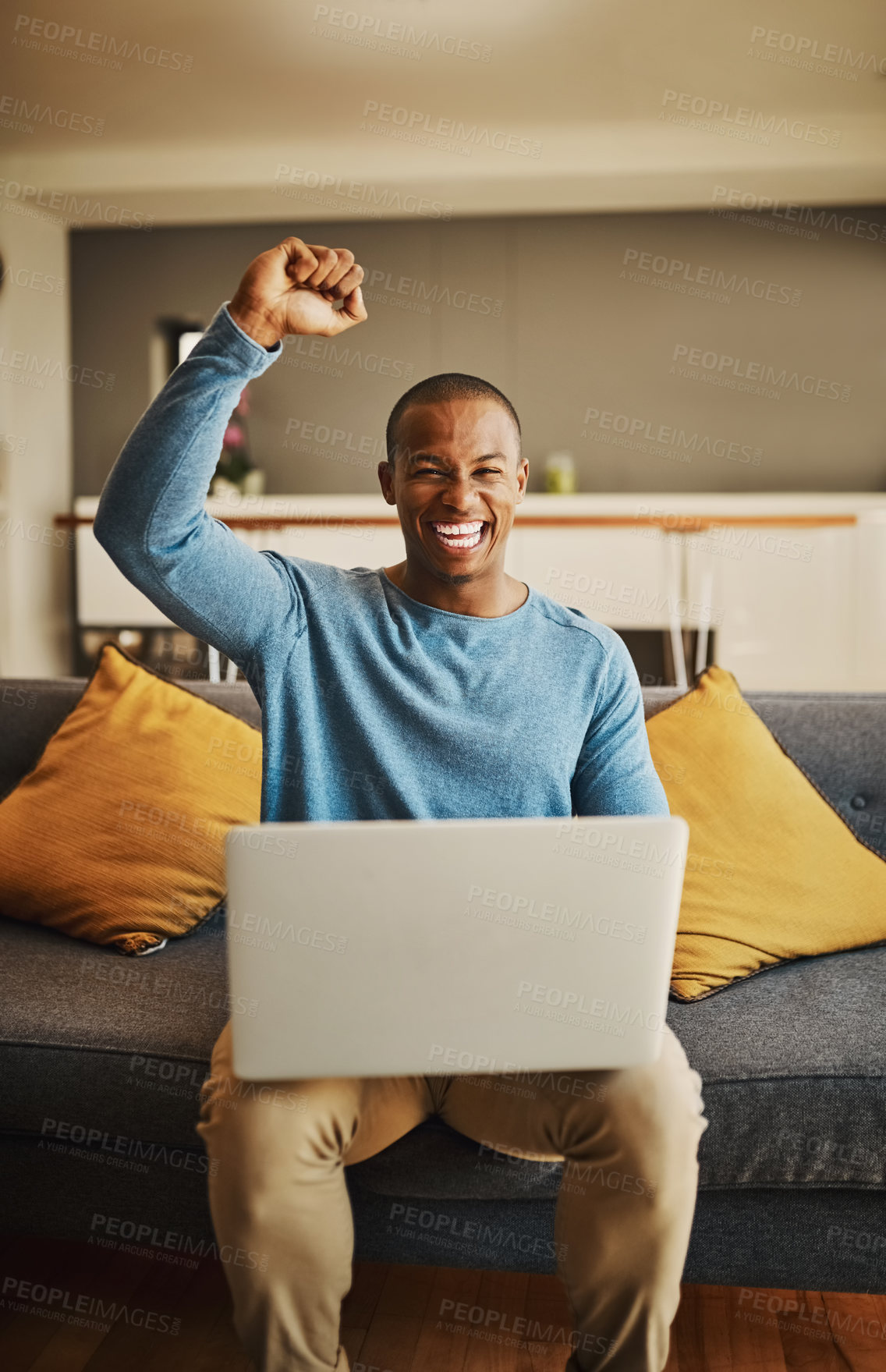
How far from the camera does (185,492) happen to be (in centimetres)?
114

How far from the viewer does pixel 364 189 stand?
5.46 meters

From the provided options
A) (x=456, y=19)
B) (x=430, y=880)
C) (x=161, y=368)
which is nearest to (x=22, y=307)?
(x=161, y=368)

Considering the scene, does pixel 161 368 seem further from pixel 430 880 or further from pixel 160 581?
pixel 430 880

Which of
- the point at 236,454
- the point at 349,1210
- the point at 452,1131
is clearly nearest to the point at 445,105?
the point at 236,454

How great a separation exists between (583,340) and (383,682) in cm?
486

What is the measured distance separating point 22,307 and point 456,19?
267 cm

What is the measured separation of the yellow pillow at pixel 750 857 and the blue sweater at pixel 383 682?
1.02ft

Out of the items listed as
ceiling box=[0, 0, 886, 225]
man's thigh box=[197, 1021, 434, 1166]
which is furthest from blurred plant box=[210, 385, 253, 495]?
man's thigh box=[197, 1021, 434, 1166]

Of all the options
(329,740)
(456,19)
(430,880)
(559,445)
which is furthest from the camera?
(559,445)

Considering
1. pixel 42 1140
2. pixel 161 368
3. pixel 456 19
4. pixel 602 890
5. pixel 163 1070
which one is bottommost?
pixel 42 1140

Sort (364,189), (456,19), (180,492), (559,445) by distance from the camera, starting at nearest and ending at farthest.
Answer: (180,492), (456,19), (364,189), (559,445)

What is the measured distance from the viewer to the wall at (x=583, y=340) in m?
5.57

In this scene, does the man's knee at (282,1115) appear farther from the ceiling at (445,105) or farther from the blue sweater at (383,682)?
the ceiling at (445,105)

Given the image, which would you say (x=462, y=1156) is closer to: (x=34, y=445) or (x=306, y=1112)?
(x=306, y=1112)
